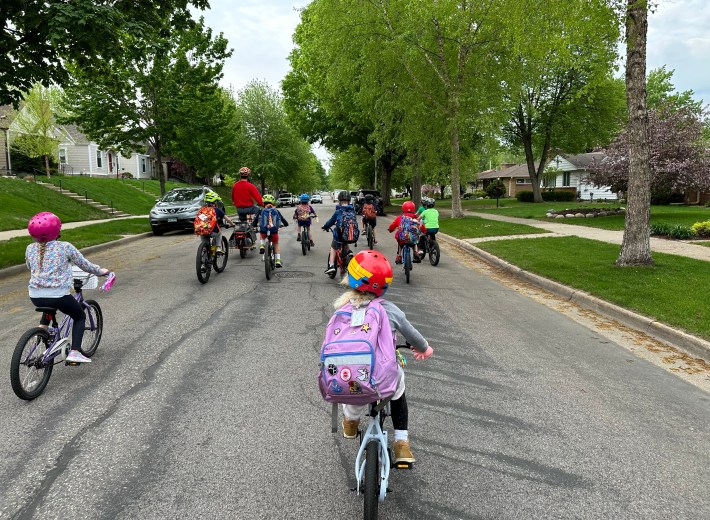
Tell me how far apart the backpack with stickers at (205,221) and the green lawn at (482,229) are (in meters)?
10.7

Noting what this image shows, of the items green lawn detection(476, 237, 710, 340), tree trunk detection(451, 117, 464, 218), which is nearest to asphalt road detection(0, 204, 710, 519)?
green lawn detection(476, 237, 710, 340)

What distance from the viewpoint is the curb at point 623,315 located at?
581 cm

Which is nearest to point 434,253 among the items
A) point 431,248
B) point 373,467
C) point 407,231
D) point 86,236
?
point 431,248

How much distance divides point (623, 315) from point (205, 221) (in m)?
7.41

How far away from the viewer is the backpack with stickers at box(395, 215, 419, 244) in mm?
9906

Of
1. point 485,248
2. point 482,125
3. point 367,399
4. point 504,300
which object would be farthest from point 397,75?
point 367,399

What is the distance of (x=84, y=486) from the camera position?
9.71 feet

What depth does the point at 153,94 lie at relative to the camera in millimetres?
21516

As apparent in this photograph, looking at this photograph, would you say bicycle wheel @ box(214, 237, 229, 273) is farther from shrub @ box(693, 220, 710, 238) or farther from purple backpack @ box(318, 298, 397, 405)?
shrub @ box(693, 220, 710, 238)

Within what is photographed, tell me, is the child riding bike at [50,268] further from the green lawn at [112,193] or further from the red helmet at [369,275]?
the green lawn at [112,193]

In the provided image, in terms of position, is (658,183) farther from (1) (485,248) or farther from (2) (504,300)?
(2) (504,300)

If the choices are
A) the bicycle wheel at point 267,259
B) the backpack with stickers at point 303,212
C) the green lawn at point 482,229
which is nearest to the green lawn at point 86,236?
the bicycle wheel at point 267,259

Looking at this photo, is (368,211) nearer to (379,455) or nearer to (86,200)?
(379,455)

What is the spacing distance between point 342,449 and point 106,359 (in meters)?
3.05
